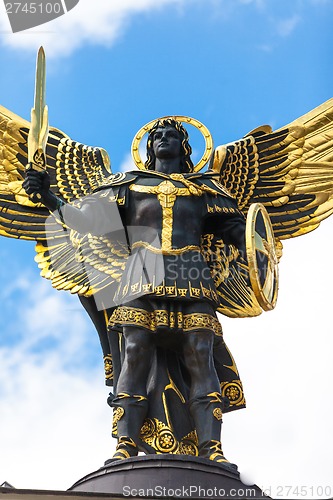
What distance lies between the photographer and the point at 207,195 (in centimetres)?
1359

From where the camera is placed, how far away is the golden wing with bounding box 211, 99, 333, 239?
14.8 metres

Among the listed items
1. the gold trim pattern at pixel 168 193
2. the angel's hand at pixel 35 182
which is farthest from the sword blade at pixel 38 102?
the gold trim pattern at pixel 168 193

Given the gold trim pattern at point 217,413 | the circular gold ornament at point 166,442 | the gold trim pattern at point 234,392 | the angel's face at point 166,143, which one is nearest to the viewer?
the gold trim pattern at point 217,413

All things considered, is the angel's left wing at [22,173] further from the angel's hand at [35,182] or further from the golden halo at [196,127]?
the angel's hand at [35,182]

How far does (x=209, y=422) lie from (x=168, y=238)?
73.7 inches

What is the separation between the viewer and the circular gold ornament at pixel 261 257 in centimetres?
1249

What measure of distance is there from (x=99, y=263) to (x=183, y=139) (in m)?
1.55

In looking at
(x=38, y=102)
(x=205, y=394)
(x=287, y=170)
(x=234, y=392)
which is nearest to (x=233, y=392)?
(x=234, y=392)

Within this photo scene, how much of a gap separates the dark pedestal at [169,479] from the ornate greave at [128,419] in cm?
45

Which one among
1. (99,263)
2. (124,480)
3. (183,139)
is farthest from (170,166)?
(124,480)

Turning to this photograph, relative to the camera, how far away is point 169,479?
11562 mm

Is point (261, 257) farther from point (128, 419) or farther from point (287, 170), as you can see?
point (287, 170)

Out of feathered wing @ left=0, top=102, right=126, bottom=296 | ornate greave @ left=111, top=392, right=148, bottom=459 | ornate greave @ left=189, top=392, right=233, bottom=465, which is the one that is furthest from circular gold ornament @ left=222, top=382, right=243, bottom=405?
feathered wing @ left=0, top=102, right=126, bottom=296

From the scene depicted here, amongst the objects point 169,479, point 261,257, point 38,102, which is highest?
point 38,102
